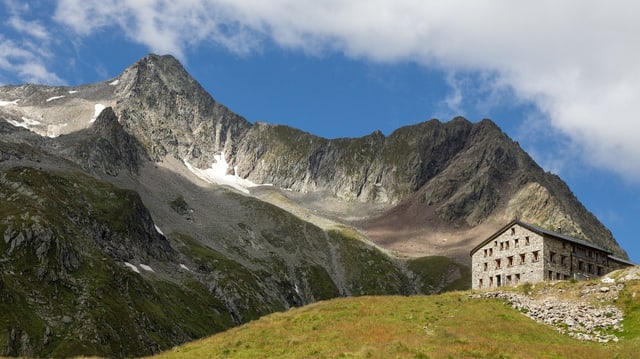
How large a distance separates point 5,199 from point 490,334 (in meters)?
147

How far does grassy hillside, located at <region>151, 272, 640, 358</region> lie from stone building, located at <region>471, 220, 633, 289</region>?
18.8m

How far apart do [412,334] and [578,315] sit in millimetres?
17506

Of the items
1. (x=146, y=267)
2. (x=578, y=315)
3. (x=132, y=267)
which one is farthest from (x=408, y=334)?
(x=146, y=267)

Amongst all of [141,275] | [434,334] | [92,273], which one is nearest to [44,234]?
[92,273]

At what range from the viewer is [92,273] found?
154 m

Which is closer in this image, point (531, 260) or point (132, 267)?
point (531, 260)

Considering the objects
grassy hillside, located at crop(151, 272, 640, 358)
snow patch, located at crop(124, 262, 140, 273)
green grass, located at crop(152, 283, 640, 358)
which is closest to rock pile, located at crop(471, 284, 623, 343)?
grassy hillside, located at crop(151, 272, 640, 358)

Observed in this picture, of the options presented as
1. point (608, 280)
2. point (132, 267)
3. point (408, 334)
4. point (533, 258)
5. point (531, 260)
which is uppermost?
point (132, 267)

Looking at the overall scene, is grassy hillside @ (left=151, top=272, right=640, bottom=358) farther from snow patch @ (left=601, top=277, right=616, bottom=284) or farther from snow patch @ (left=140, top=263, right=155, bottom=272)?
snow patch @ (left=140, top=263, right=155, bottom=272)

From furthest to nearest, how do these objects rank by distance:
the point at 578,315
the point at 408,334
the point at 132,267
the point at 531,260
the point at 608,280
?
the point at 132,267 → the point at 531,260 → the point at 608,280 → the point at 578,315 → the point at 408,334

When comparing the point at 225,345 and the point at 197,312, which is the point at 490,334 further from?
the point at 197,312

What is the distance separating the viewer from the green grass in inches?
1800

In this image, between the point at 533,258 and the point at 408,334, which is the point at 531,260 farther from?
the point at 408,334

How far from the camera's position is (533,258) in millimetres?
87938
